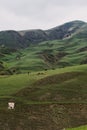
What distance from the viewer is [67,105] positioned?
7781cm

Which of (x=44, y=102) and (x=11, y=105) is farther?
(x=44, y=102)

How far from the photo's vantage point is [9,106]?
7525 cm

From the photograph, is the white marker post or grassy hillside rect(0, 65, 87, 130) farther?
the white marker post

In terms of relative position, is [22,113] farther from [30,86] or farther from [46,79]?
[46,79]

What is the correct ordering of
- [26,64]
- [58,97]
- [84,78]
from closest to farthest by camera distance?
[58,97]
[84,78]
[26,64]

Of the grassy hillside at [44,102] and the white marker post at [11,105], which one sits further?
the white marker post at [11,105]

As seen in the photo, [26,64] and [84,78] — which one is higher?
[26,64]

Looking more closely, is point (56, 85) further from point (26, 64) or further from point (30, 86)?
point (26, 64)

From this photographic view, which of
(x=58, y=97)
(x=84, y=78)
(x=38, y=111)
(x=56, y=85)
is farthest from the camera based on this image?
(x=84, y=78)

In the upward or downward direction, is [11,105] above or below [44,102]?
below

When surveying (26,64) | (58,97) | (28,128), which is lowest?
(28,128)

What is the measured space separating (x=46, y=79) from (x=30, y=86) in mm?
6608

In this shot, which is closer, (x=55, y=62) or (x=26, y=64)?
(x=26, y=64)

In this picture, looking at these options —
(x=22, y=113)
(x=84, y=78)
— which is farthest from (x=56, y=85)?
(x=22, y=113)
